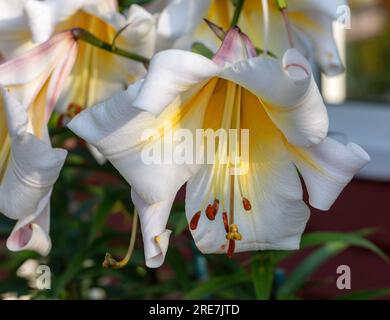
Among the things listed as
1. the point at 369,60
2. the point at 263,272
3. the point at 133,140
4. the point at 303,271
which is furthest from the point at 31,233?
the point at 369,60

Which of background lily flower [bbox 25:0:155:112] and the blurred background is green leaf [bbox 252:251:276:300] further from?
background lily flower [bbox 25:0:155:112]

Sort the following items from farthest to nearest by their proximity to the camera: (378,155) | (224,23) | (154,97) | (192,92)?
(378,155)
(224,23)
(192,92)
(154,97)

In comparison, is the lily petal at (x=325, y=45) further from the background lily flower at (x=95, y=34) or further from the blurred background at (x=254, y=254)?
the background lily flower at (x=95, y=34)

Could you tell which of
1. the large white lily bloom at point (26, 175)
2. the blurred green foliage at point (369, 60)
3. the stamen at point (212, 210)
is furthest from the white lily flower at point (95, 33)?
the blurred green foliage at point (369, 60)

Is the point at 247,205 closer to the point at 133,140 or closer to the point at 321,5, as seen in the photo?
the point at 133,140

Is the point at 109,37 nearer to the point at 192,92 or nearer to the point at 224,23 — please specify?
the point at 224,23

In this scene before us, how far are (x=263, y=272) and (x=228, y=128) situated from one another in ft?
0.85

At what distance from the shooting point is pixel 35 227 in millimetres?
940

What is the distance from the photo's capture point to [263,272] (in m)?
1.09

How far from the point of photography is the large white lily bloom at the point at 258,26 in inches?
39.2

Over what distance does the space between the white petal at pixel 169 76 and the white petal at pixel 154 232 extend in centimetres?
13
